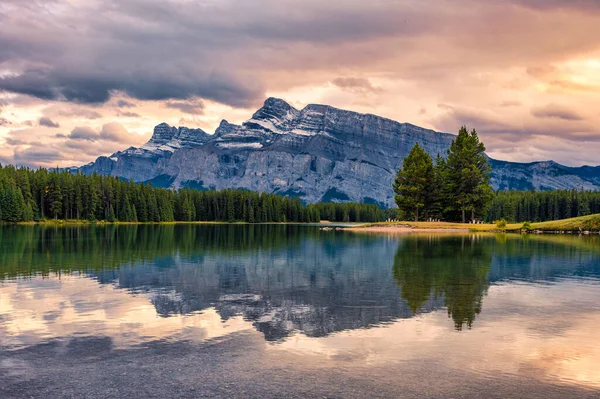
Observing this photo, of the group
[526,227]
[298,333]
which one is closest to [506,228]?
[526,227]

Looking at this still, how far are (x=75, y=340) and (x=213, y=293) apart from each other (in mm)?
11346

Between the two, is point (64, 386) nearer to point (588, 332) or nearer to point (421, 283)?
point (588, 332)

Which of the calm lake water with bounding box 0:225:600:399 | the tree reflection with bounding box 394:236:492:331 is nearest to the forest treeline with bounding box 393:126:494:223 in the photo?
the tree reflection with bounding box 394:236:492:331

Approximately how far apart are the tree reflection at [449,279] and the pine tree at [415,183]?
7433cm

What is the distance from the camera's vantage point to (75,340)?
20.0 m

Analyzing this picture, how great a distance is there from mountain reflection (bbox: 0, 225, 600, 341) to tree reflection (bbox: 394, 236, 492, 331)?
0.06 metres

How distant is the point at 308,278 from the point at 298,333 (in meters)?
17.0

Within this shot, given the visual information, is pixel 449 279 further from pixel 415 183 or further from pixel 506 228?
pixel 415 183

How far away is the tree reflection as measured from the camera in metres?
26.7

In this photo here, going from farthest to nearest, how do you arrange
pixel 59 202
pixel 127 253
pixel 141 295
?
pixel 59 202, pixel 127 253, pixel 141 295

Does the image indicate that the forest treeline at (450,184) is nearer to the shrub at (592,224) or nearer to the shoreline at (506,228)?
the shoreline at (506,228)

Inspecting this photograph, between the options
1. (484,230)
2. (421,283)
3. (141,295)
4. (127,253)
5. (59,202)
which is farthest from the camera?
(59,202)

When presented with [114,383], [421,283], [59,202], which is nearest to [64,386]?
[114,383]

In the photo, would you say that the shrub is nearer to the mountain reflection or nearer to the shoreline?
the shoreline
